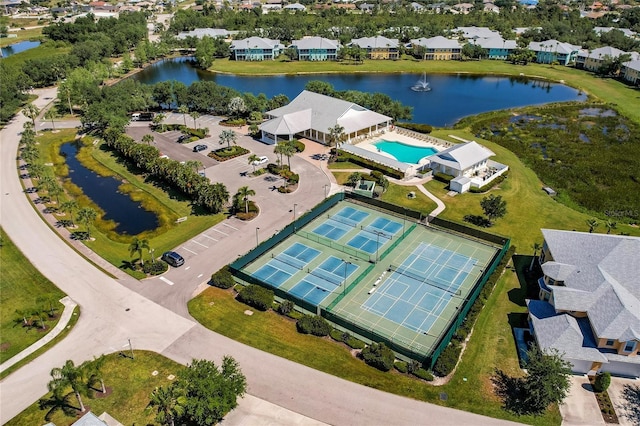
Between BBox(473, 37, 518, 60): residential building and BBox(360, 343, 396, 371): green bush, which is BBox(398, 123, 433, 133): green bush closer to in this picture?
BBox(360, 343, 396, 371): green bush

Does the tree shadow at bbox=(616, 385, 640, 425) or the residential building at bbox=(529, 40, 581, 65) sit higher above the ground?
the residential building at bbox=(529, 40, 581, 65)

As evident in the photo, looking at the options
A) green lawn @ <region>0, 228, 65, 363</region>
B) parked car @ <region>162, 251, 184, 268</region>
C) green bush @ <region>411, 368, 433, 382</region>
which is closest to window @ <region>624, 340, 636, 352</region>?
green bush @ <region>411, 368, 433, 382</region>

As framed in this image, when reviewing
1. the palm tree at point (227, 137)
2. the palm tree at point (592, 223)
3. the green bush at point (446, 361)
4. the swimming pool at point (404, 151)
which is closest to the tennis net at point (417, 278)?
the green bush at point (446, 361)

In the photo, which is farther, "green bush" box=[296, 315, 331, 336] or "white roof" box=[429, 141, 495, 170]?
"white roof" box=[429, 141, 495, 170]

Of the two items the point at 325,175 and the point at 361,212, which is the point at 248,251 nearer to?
the point at 361,212

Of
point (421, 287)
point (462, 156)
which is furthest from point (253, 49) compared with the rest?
point (421, 287)

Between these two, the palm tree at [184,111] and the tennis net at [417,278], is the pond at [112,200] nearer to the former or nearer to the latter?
the palm tree at [184,111]
